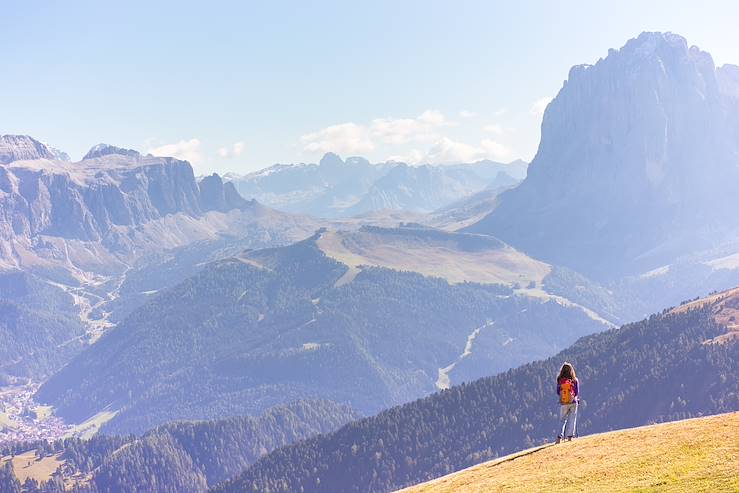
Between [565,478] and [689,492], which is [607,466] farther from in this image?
[689,492]

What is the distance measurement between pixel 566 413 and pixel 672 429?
8.46 meters

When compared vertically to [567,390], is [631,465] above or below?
below

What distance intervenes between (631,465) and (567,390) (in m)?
10.3

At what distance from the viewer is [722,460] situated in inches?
1614

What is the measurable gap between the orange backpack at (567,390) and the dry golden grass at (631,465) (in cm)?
390

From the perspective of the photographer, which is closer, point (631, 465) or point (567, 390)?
point (631, 465)

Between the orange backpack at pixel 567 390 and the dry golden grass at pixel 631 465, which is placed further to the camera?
the orange backpack at pixel 567 390

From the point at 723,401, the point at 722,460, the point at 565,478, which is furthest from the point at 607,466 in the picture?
the point at 723,401

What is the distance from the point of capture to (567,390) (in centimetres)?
5512

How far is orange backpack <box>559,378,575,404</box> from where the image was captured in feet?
181

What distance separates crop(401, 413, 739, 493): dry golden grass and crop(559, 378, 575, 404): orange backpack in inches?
154

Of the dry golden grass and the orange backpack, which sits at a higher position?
the orange backpack

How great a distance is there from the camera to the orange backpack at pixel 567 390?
5509 cm

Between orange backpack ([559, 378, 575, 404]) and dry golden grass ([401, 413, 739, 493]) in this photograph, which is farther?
orange backpack ([559, 378, 575, 404])
